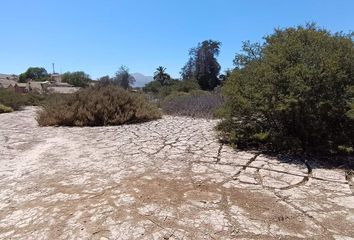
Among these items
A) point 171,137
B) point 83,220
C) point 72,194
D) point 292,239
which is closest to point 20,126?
point 171,137

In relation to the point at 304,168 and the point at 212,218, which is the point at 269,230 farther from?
the point at 304,168

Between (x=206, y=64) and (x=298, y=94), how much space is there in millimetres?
33104

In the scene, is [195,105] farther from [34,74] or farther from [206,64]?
[34,74]

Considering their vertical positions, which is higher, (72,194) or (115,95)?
(115,95)

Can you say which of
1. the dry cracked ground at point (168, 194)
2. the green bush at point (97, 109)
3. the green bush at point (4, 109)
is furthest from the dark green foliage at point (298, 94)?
the green bush at point (4, 109)

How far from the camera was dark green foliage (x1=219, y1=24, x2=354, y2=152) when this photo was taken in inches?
224

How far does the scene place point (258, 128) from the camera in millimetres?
6504

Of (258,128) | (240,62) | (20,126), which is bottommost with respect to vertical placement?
(20,126)

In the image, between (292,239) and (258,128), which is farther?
(258,128)

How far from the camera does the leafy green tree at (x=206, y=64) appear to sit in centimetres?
3747

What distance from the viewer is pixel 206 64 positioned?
38.2 metres

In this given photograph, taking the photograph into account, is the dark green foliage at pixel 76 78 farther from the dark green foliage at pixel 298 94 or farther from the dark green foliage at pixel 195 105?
the dark green foliage at pixel 298 94

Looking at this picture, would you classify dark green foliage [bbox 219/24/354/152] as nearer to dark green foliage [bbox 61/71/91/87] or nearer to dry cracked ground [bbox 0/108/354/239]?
dry cracked ground [bbox 0/108/354/239]

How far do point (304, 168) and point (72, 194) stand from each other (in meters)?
3.40
